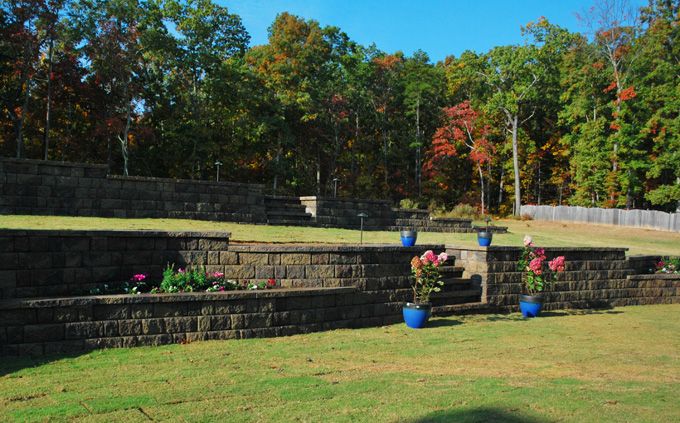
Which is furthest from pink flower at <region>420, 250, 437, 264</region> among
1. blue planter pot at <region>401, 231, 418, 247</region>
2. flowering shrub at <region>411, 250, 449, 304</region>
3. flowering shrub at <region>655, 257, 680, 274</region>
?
flowering shrub at <region>655, 257, 680, 274</region>

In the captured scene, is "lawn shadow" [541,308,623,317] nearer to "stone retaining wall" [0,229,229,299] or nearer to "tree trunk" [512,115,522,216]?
"stone retaining wall" [0,229,229,299]

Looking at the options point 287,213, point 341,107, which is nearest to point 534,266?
point 287,213

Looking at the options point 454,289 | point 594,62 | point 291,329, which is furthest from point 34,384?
point 594,62

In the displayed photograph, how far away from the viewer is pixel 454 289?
10023 mm

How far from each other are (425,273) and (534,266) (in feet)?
8.69

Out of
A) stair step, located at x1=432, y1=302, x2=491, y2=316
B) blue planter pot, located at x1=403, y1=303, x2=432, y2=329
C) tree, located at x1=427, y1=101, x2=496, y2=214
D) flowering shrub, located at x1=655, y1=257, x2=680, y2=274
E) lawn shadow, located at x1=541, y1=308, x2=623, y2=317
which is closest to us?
blue planter pot, located at x1=403, y1=303, x2=432, y2=329

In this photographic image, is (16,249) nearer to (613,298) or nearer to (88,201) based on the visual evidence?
(88,201)

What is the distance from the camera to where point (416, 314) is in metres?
8.20

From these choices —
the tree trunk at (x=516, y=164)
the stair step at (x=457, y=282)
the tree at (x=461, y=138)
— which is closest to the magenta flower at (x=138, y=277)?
the stair step at (x=457, y=282)

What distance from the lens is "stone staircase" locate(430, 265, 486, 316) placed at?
9.43m

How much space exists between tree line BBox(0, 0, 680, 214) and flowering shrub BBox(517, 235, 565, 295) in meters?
16.4

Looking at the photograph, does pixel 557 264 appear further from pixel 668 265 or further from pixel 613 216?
pixel 613 216

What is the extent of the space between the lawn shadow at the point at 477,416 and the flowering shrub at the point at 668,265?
441 inches

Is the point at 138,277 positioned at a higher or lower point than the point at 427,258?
lower
